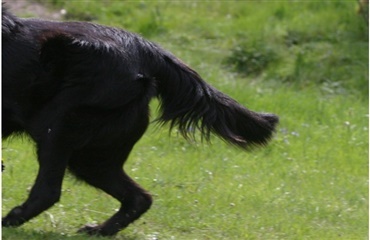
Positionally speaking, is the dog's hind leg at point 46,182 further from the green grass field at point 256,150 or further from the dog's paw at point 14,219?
the green grass field at point 256,150

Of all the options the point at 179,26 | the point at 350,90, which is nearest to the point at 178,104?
the point at 350,90

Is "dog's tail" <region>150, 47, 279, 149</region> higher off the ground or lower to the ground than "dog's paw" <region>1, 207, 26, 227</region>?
higher

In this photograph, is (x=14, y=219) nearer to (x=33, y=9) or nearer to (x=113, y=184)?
(x=113, y=184)

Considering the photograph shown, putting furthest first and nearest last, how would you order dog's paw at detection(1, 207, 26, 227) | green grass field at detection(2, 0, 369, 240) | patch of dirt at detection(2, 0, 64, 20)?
patch of dirt at detection(2, 0, 64, 20) < green grass field at detection(2, 0, 369, 240) < dog's paw at detection(1, 207, 26, 227)

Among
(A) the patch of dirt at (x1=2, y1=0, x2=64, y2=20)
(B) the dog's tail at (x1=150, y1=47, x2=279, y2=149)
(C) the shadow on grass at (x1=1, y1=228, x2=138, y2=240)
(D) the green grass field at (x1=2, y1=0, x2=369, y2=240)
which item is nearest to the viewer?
(C) the shadow on grass at (x1=1, y1=228, x2=138, y2=240)

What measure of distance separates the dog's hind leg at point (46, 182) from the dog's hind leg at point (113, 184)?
222 mm

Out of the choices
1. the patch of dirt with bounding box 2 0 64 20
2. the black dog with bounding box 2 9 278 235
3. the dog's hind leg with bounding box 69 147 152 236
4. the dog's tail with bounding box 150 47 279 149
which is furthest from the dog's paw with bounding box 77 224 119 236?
the patch of dirt with bounding box 2 0 64 20

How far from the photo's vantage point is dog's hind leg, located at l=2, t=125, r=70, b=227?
530 centimetres

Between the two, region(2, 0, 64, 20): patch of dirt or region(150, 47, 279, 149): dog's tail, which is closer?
region(150, 47, 279, 149): dog's tail

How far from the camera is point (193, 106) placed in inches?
220

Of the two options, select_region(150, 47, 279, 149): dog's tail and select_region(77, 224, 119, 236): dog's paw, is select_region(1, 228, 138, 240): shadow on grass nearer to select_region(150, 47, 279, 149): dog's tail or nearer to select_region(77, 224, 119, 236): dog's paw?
select_region(77, 224, 119, 236): dog's paw

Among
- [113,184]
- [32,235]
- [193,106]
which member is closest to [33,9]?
[113,184]

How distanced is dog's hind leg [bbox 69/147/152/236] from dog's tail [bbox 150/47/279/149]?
1.26 feet

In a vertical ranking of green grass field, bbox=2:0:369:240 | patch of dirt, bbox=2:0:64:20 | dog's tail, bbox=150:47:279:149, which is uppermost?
dog's tail, bbox=150:47:279:149
